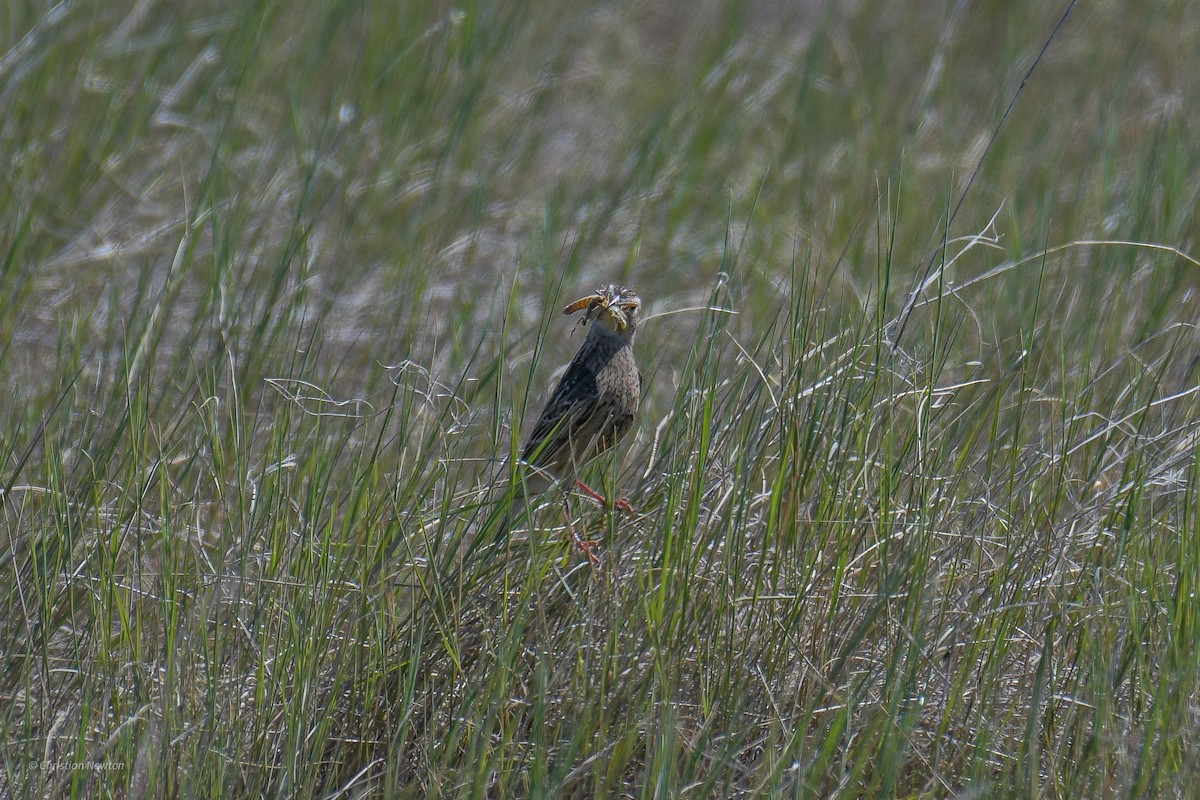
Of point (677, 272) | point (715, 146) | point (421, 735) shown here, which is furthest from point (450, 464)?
point (715, 146)

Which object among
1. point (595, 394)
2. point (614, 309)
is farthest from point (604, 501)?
point (614, 309)

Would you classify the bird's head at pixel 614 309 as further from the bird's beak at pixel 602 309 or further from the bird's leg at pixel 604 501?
the bird's leg at pixel 604 501

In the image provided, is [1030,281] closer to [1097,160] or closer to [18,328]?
[1097,160]

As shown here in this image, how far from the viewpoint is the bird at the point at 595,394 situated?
3.65m

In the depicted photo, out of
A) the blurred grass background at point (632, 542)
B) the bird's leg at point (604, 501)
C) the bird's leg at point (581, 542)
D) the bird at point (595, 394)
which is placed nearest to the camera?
the blurred grass background at point (632, 542)

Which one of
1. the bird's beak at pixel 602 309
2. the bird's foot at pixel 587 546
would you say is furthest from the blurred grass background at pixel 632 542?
the bird's beak at pixel 602 309

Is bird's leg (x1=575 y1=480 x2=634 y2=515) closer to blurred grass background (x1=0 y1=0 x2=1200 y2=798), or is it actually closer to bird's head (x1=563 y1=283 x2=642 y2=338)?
blurred grass background (x1=0 y1=0 x2=1200 y2=798)

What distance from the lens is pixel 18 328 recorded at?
4805 millimetres

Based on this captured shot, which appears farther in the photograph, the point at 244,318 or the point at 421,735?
the point at 244,318

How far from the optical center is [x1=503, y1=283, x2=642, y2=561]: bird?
3652 millimetres

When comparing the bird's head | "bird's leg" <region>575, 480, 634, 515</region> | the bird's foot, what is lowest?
the bird's foot

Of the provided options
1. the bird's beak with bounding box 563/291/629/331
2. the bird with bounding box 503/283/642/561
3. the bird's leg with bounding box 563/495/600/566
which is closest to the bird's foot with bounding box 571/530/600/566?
the bird's leg with bounding box 563/495/600/566

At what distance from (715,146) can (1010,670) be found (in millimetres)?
3829

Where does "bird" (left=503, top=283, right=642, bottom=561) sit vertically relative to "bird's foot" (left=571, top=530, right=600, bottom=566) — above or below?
above
